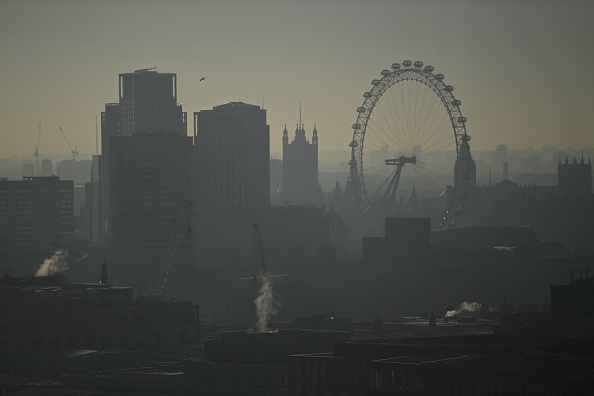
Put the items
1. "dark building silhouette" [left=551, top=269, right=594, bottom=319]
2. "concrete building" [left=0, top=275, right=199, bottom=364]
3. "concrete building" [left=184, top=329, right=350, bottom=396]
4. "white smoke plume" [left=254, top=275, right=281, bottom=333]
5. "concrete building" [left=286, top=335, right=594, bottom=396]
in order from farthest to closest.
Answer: "white smoke plume" [left=254, top=275, right=281, bottom=333] → "concrete building" [left=0, top=275, right=199, bottom=364] → "dark building silhouette" [left=551, top=269, right=594, bottom=319] → "concrete building" [left=184, top=329, right=350, bottom=396] → "concrete building" [left=286, top=335, right=594, bottom=396]

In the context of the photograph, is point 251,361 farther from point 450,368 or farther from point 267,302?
point 267,302

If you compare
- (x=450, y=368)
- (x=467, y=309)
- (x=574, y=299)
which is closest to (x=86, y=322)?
(x=574, y=299)

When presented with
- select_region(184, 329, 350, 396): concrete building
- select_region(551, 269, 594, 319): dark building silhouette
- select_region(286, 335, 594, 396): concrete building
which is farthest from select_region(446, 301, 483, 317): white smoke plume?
select_region(286, 335, 594, 396): concrete building

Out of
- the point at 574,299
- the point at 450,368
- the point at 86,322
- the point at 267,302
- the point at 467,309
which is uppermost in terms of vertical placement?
the point at 267,302

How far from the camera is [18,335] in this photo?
356 ft

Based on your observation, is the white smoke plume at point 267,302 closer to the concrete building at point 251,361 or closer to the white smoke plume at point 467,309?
the white smoke plume at point 467,309

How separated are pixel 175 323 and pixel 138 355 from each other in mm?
13490

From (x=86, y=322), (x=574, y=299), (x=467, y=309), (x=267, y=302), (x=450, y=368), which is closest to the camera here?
(x=450, y=368)

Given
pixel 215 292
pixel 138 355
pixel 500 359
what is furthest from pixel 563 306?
pixel 215 292

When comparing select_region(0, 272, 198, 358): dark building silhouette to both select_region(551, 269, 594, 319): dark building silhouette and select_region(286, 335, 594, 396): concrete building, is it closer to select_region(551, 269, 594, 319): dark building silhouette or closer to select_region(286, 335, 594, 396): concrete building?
select_region(551, 269, 594, 319): dark building silhouette

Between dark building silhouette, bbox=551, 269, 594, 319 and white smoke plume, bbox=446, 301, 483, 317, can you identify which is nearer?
dark building silhouette, bbox=551, 269, 594, 319

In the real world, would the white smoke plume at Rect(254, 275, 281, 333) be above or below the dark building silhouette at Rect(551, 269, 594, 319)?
above

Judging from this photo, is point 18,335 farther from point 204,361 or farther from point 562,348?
point 562,348

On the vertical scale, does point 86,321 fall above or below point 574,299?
below
